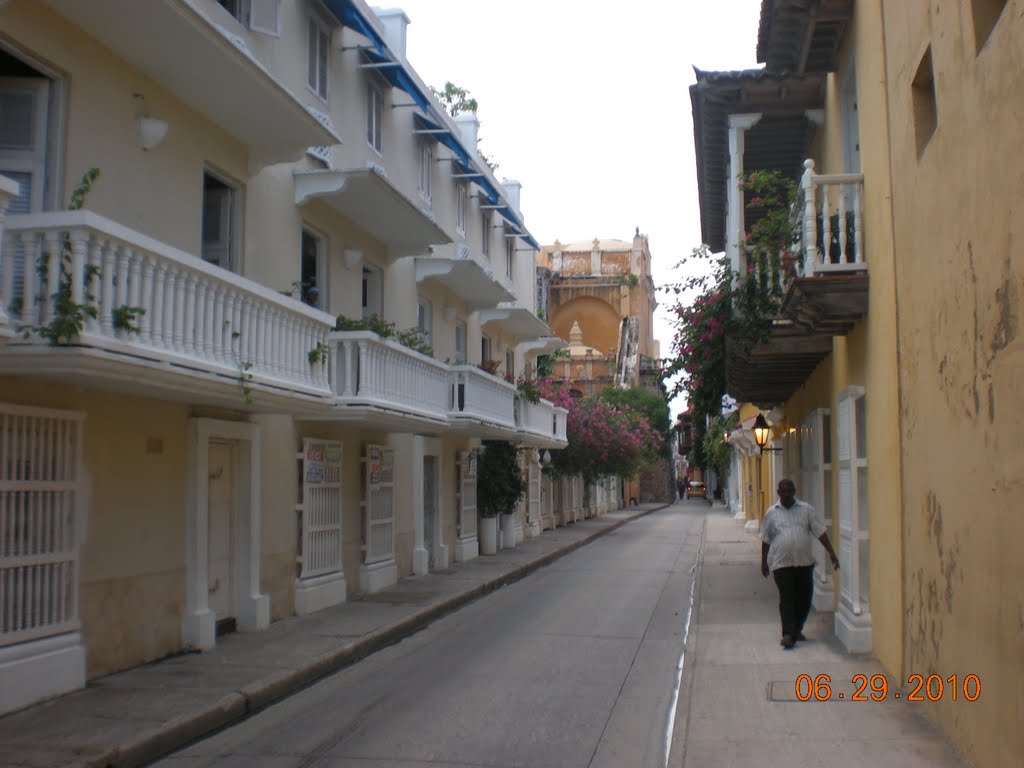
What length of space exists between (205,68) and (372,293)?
7.38 m

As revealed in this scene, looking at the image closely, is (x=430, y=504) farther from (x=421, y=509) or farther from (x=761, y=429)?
(x=761, y=429)

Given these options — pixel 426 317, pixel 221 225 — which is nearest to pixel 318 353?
pixel 221 225

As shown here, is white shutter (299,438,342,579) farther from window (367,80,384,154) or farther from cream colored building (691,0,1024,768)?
cream colored building (691,0,1024,768)

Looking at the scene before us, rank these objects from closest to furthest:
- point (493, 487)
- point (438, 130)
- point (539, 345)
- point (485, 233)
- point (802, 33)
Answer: point (802, 33)
point (438, 130)
point (493, 487)
point (485, 233)
point (539, 345)

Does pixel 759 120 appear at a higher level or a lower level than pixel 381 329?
higher

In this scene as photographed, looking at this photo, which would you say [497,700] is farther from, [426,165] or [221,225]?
[426,165]

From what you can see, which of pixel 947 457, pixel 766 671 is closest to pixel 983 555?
pixel 947 457

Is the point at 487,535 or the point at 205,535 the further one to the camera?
the point at 487,535

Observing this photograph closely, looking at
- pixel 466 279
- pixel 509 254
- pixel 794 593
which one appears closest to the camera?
pixel 794 593

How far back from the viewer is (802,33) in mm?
11820

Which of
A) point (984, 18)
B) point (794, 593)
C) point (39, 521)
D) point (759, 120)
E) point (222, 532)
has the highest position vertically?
point (759, 120)

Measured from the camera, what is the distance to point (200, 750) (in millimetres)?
7906

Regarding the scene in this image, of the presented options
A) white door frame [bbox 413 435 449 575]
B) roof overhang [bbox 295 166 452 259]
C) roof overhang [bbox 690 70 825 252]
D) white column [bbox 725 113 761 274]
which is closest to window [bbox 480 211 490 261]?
white door frame [bbox 413 435 449 575]

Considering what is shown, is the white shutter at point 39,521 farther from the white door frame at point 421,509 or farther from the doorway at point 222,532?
the white door frame at point 421,509
